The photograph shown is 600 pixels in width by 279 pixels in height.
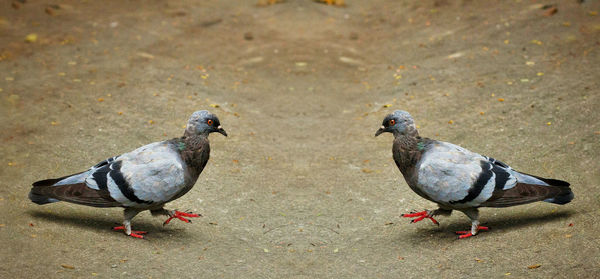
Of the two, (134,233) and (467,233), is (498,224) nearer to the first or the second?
(467,233)

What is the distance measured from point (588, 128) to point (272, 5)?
308 inches

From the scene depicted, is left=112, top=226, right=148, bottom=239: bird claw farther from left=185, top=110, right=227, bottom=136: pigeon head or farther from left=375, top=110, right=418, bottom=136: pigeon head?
left=375, top=110, right=418, bottom=136: pigeon head

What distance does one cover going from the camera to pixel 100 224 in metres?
6.22

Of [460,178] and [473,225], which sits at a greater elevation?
[460,178]

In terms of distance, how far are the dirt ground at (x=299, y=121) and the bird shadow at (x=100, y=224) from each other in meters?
0.03

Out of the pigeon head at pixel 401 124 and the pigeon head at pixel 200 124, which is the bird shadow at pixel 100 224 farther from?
the pigeon head at pixel 401 124

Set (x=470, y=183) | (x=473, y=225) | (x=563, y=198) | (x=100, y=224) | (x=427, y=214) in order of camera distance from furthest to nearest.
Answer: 1. (x=427, y=214)
2. (x=100, y=224)
3. (x=473, y=225)
4. (x=563, y=198)
5. (x=470, y=183)

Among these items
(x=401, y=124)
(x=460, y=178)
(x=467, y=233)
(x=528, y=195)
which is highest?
(x=401, y=124)

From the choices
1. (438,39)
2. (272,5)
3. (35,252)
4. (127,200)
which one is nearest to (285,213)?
(127,200)

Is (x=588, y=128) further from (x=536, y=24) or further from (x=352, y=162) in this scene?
(x=536, y=24)

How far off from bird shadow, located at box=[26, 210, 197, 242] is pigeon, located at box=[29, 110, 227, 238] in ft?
0.47

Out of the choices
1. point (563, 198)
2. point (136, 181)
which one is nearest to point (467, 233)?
point (563, 198)

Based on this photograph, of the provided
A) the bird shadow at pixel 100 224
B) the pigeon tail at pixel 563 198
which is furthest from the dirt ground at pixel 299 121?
the pigeon tail at pixel 563 198

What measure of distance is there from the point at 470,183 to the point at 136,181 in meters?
2.95
